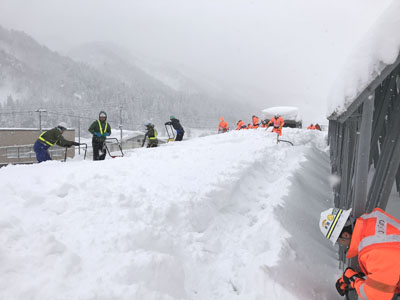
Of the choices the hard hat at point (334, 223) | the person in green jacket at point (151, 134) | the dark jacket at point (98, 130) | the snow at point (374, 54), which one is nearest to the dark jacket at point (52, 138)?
the dark jacket at point (98, 130)

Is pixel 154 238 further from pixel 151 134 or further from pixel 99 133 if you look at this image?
pixel 151 134

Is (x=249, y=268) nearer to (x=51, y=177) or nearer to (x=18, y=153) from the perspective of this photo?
(x=51, y=177)

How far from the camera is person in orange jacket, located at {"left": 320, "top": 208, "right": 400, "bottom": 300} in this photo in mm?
2160

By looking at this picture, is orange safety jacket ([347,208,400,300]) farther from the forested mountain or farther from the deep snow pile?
the forested mountain

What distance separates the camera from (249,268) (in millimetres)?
3309

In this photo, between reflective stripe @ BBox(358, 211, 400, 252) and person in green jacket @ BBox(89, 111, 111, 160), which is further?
person in green jacket @ BBox(89, 111, 111, 160)

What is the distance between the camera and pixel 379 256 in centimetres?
221

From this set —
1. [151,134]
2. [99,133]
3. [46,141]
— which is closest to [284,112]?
[151,134]

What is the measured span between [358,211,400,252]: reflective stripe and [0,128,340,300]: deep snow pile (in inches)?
43.4

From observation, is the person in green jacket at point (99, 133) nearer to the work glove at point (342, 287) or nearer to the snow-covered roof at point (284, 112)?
the work glove at point (342, 287)

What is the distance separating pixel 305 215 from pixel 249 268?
2.05 meters

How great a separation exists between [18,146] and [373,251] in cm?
1549

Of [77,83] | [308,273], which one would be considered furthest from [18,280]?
[77,83]

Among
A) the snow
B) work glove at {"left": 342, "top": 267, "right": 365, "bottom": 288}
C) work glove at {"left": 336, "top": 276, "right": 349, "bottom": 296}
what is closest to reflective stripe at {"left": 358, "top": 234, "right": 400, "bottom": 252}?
work glove at {"left": 342, "top": 267, "right": 365, "bottom": 288}
